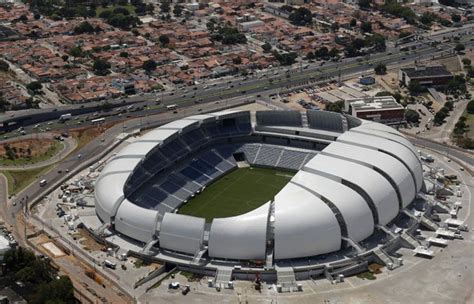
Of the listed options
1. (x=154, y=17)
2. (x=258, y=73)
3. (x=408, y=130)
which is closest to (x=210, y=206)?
(x=408, y=130)

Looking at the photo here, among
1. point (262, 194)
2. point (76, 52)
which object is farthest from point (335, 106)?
point (76, 52)

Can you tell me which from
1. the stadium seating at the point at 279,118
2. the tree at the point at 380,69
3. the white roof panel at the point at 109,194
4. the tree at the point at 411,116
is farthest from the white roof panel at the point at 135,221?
the tree at the point at 380,69

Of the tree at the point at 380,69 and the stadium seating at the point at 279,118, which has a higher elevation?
the stadium seating at the point at 279,118

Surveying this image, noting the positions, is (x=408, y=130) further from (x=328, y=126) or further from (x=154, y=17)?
(x=154, y=17)

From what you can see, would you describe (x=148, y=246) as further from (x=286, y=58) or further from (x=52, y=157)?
(x=286, y=58)

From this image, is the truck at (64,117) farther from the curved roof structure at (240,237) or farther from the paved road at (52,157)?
the curved roof structure at (240,237)

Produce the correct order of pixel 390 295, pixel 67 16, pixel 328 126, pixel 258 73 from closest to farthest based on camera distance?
1. pixel 390 295
2. pixel 328 126
3. pixel 258 73
4. pixel 67 16
